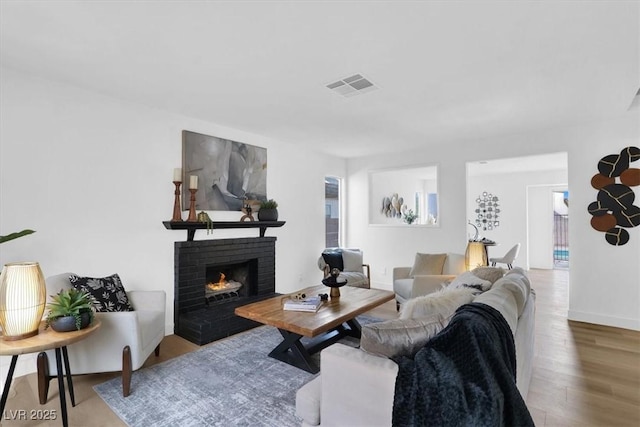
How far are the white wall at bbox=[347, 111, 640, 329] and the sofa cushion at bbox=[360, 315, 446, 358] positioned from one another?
145 inches

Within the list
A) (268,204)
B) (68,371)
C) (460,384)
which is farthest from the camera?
(268,204)

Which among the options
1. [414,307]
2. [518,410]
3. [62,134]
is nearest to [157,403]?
[414,307]

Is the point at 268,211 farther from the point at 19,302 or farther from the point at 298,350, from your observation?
the point at 19,302

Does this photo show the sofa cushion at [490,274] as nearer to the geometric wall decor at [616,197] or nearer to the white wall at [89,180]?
the geometric wall decor at [616,197]

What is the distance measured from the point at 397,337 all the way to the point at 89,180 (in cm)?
311

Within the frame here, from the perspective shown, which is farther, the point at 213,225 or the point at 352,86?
the point at 213,225

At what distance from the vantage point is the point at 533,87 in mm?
2879

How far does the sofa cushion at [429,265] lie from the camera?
4328 millimetres

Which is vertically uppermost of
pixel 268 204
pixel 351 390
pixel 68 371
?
pixel 268 204

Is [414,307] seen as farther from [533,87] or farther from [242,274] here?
[242,274]

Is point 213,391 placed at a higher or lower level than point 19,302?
lower

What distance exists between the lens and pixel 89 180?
3.00 metres

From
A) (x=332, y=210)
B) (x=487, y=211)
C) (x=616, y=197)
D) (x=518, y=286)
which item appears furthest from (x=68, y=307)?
(x=487, y=211)

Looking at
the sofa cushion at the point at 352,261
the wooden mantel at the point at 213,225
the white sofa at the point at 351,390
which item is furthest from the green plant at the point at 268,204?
the white sofa at the point at 351,390
